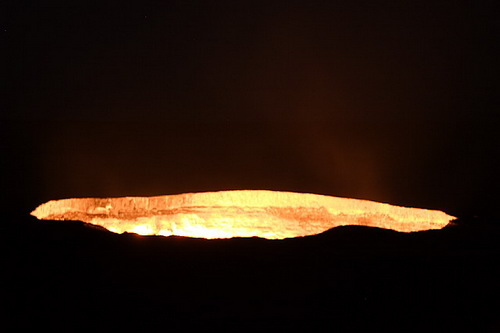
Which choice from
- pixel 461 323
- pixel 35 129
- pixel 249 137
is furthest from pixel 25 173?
pixel 461 323

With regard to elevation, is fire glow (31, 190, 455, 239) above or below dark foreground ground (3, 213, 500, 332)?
above

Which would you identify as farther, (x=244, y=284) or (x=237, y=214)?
(x=237, y=214)

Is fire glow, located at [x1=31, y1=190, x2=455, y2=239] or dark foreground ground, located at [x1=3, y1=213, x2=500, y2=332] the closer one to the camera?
dark foreground ground, located at [x1=3, y1=213, x2=500, y2=332]

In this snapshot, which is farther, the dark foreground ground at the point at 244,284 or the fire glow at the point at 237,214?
the fire glow at the point at 237,214

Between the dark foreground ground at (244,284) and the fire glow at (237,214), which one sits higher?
the fire glow at (237,214)
